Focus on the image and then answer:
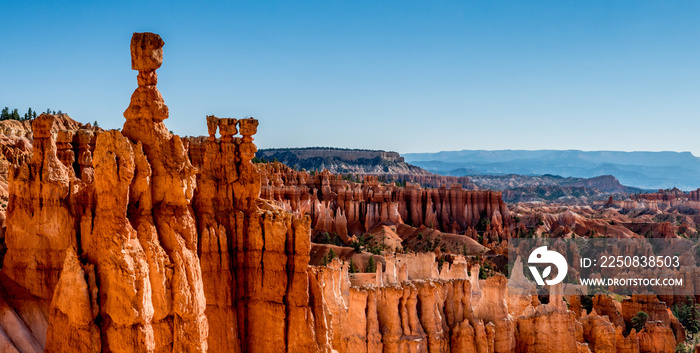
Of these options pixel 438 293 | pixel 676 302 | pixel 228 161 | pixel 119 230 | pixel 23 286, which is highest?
pixel 228 161

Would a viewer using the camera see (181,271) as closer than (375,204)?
Yes

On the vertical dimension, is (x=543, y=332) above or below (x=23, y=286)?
below

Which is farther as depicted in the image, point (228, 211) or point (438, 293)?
point (438, 293)

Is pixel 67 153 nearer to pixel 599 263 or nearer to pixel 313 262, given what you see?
pixel 313 262

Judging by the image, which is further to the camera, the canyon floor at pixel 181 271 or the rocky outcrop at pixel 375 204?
the rocky outcrop at pixel 375 204

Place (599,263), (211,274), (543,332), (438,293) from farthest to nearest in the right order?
1. (599,263)
2. (543,332)
3. (438,293)
4. (211,274)

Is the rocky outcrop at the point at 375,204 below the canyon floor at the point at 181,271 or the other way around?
below

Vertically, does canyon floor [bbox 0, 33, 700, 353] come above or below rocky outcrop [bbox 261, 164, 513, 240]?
above

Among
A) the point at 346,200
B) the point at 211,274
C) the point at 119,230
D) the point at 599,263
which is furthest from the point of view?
the point at 346,200

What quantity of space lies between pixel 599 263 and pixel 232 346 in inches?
1961

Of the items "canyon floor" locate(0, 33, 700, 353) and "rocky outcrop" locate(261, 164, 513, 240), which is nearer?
"canyon floor" locate(0, 33, 700, 353)

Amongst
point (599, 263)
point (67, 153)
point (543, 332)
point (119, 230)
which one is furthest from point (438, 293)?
point (599, 263)

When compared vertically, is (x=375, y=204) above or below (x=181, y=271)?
below

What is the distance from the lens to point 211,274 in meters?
11.3
